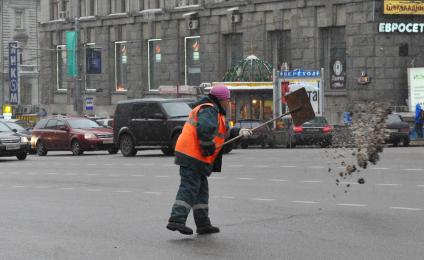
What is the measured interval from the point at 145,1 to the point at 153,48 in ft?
10.6

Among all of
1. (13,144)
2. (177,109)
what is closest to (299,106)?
(177,109)

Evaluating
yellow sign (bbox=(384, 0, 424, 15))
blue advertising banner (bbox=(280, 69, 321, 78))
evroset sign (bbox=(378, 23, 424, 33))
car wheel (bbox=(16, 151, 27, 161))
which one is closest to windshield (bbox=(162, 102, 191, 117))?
car wheel (bbox=(16, 151, 27, 161))

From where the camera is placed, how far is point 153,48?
63219 mm

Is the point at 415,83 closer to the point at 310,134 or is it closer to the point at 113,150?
the point at 310,134

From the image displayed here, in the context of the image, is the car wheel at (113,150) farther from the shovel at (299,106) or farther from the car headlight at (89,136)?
the shovel at (299,106)

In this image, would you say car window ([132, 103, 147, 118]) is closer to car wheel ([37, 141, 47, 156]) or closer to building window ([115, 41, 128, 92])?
car wheel ([37, 141, 47, 156])

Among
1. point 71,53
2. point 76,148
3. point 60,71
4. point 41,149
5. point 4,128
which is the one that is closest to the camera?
point 4,128

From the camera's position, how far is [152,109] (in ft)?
103

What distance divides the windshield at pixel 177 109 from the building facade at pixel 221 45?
42.0ft

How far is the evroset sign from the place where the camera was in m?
49.1

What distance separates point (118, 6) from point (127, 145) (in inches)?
1368

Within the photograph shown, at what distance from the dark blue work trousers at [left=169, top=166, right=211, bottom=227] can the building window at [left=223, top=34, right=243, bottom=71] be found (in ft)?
151

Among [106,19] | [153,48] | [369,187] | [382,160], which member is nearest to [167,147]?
[382,160]

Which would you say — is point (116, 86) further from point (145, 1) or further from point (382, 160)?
point (382, 160)
